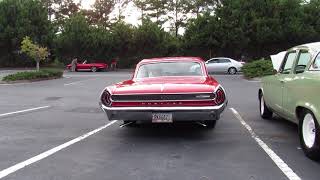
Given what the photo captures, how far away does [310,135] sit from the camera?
7.46 meters

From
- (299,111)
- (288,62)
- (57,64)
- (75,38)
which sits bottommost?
(57,64)

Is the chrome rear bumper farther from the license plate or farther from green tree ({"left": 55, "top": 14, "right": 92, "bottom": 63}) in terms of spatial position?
green tree ({"left": 55, "top": 14, "right": 92, "bottom": 63})

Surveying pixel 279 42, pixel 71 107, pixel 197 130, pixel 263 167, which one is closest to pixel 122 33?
pixel 279 42

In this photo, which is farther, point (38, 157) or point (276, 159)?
point (38, 157)

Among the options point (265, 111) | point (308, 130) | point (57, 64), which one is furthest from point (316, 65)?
point (57, 64)

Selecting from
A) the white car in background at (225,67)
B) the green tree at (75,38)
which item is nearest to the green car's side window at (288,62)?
the white car in background at (225,67)

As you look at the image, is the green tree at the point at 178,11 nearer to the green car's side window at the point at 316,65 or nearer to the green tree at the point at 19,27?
the green tree at the point at 19,27

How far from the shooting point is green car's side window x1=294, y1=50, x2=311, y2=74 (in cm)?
855

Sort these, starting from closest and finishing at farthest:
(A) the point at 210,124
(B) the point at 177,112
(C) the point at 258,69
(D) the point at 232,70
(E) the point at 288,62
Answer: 1. (B) the point at 177,112
2. (E) the point at 288,62
3. (A) the point at 210,124
4. (C) the point at 258,69
5. (D) the point at 232,70

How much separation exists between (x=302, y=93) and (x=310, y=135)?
69 cm

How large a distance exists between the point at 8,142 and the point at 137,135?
2.33m

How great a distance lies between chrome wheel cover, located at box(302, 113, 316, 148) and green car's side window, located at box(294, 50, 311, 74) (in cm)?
110

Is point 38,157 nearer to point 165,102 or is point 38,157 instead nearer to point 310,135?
point 165,102

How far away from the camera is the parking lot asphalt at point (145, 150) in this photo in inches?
259
